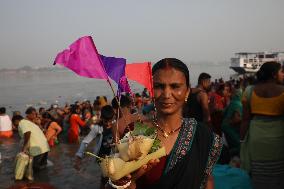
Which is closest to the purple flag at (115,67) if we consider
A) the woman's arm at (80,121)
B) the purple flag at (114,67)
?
the purple flag at (114,67)

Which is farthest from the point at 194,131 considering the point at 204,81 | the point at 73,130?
the point at 73,130

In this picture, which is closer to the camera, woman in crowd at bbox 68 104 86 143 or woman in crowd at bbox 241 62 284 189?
woman in crowd at bbox 241 62 284 189

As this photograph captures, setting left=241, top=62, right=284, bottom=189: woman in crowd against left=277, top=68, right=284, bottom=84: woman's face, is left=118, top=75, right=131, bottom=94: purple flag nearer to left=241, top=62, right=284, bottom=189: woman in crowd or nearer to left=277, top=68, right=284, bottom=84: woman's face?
left=241, top=62, right=284, bottom=189: woman in crowd

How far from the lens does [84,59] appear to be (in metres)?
1.98

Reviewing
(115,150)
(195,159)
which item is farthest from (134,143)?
(195,159)

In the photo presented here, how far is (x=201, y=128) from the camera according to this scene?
242cm

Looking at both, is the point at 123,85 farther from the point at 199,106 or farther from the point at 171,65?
the point at 199,106

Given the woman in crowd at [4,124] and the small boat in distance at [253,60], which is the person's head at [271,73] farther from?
the small boat in distance at [253,60]

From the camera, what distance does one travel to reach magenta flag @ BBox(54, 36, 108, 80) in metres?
1.96

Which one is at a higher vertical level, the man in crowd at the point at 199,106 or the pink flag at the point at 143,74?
the pink flag at the point at 143,74

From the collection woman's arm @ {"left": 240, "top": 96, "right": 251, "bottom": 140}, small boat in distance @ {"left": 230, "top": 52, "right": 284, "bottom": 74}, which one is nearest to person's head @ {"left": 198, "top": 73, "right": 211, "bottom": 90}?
woman's arm @ {"left": 240, "top": 96, "right": 251, "bottom": 140}

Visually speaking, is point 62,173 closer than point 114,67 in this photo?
No

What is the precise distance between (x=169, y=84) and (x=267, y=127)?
2.13 meters

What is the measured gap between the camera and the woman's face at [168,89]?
2246mm
